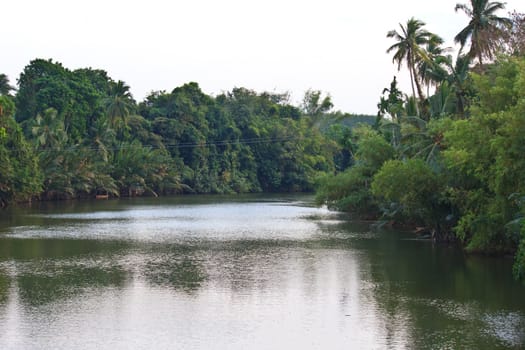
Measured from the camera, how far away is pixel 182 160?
89.8 metres

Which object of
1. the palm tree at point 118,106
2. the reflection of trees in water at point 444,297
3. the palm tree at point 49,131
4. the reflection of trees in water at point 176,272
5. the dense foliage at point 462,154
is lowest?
the reflection of trees in water at point 444,297

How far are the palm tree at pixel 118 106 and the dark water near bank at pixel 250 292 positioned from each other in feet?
150

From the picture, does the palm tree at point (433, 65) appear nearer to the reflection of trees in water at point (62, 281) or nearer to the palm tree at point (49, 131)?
the reflection of trees in water at point (62, 281)

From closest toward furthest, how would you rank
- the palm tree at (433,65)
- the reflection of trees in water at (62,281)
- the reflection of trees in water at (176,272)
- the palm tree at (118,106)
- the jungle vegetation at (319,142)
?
the reflection of trees in water at (62,281) → the reflection of trees in water at (176,272) → the jungle vegetation at (319,142) → the palm tree at (433,65) → the palm tree at (118,106)

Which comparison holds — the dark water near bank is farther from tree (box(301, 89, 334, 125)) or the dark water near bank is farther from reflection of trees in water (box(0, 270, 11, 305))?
tree (box(301, 89, 334, 125))

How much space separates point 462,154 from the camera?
2534cm

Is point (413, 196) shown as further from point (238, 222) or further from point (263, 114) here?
point (263, 114)

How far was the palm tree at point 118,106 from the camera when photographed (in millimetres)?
81750

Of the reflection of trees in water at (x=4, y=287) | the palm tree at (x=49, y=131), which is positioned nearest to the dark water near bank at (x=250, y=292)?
the reflection of trees in water at (x=4, y=287)

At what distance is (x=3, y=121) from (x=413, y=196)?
33521mm

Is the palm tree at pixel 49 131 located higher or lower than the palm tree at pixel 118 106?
lower

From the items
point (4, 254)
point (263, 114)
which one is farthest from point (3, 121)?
point (263, 114)

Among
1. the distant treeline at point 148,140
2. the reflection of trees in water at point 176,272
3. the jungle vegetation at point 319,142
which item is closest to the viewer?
the reflection of trees in water at point 176,272

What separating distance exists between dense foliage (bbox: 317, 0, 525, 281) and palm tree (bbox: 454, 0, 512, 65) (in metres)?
0.06
